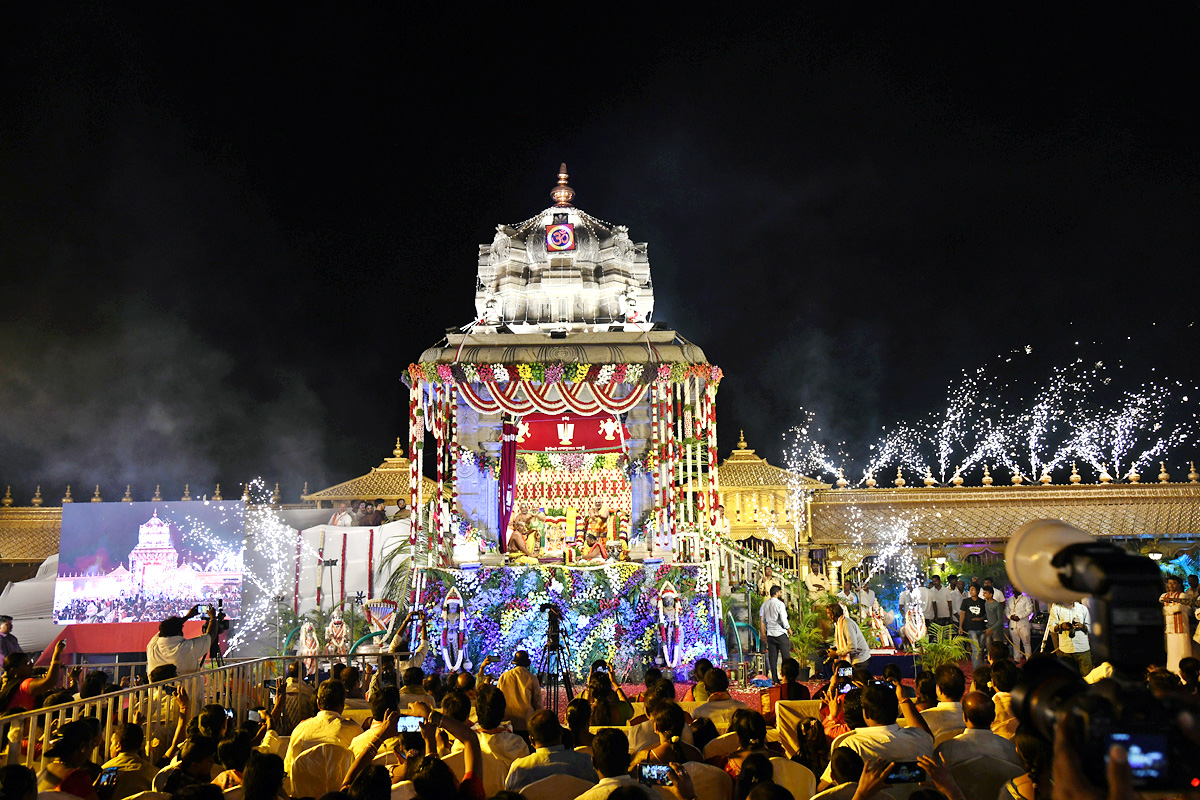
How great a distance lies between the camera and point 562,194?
2233 centimetres

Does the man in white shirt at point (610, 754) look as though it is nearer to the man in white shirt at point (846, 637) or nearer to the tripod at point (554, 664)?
the tripod at point (554, 664)

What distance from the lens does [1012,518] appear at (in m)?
24.8

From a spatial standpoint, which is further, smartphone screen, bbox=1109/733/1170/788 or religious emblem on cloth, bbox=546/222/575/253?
religious emblem on cloth, bbox=546/222/575/253

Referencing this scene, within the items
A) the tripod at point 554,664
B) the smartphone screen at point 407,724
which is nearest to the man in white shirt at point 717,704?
the smartphone screen at point 407,724

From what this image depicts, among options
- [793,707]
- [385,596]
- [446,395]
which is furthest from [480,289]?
[793,707]

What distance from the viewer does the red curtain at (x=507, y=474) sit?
18.4 metres

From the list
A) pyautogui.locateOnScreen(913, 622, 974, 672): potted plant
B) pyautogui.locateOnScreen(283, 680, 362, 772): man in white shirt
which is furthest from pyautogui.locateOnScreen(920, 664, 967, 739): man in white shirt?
pyautogui.locateOnScreen(913, 622, 974, 672): potted plant

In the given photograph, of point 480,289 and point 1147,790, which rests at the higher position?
point 480,289

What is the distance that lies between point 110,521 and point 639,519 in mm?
11169

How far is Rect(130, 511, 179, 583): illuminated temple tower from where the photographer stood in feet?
62.2

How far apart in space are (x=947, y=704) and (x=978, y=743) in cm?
114

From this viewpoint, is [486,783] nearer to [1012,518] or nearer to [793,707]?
[793,707]

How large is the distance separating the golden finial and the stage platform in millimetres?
10460

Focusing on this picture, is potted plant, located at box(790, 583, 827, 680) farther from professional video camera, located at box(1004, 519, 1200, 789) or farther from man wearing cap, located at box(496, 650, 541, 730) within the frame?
professional video camera, located at box(1004, 519, 1200, 789)
